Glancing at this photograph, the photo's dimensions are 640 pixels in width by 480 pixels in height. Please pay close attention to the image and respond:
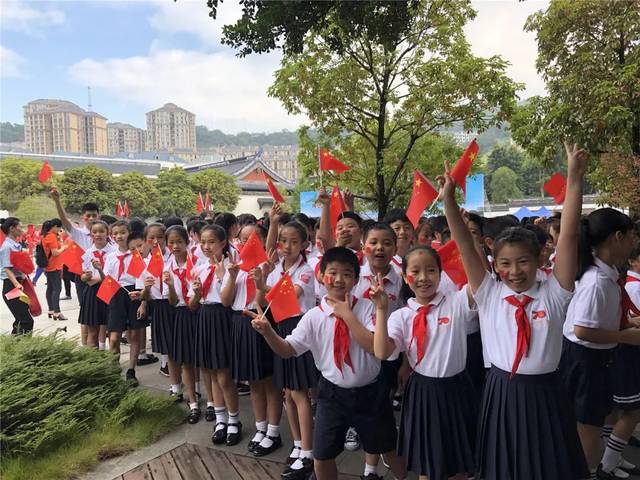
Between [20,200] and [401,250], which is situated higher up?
[20,200]

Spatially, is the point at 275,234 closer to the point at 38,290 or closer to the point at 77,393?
the point at 77,393

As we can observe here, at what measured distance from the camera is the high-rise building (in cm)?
12200

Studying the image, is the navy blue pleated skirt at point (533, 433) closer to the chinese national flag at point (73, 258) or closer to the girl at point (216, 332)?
the girl at point (216, 332)

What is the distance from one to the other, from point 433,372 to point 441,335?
180 mm

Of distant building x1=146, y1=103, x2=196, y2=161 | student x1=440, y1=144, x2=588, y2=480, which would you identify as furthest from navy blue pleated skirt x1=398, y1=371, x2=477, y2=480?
distant building x1=146, y1=103, x2=196, y2=161

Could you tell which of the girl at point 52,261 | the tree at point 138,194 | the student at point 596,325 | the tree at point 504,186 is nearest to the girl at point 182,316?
the student at point 596,325

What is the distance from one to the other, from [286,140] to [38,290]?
142m

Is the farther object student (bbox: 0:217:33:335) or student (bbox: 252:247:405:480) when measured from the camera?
student (bbox: 0:217:33:335)

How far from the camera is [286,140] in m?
150

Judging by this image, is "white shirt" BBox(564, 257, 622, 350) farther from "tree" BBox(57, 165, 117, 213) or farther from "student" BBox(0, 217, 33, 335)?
"tree" BBox(57, 165, 117, 213)

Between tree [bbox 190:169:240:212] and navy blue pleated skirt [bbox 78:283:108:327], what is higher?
tree [bbox 190:169:240:212]

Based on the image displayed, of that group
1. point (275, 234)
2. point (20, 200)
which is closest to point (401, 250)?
point (275, 234)

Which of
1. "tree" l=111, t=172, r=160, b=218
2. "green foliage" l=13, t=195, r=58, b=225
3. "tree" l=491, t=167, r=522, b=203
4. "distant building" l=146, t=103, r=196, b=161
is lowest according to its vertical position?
"green foliage" l=13, t=195, r=58, b=225

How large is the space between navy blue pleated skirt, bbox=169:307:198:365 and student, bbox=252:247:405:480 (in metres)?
1.52
